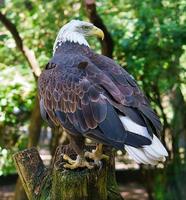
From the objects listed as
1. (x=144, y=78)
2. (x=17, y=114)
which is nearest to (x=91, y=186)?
(x=144, y=78)

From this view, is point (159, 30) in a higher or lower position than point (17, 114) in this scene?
higher

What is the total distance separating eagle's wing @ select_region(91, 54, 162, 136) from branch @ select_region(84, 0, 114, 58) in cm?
193

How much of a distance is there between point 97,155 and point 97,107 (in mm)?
508

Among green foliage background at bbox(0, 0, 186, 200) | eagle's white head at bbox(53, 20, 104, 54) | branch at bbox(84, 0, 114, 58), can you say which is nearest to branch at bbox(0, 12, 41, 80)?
green foliage background at bbox(0, 0, 186, 200)

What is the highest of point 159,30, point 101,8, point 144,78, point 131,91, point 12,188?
point 101,8

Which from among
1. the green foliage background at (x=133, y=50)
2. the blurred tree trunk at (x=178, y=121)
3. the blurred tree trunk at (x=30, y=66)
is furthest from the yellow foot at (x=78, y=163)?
the blurred tree trunk at (x=178, y=121)

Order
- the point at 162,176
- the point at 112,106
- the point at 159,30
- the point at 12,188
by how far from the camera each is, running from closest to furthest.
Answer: the point at 112,106
the point at 159,30
the point at 162,176
the point at 12,188

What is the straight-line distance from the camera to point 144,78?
21.3 ft

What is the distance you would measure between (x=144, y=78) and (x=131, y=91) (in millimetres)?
3405

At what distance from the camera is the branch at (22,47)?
19.7 feet

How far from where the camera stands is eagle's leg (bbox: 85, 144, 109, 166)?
130 inches

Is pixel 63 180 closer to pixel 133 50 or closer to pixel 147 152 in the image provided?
pixel 147 152

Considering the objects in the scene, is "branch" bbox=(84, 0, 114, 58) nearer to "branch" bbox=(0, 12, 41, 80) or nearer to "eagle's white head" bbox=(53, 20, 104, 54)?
"branch" bbox=(0, 12, 41, 80)

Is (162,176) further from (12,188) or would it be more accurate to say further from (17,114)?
(12,188)
